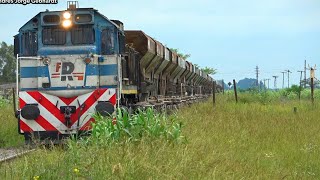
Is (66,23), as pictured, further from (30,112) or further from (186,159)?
(186,159)

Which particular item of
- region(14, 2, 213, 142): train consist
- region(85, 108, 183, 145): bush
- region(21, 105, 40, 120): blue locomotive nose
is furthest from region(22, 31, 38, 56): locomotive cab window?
region(85, 108, 183, 145): bush

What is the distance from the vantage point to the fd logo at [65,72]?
9164mm

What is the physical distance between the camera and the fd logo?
916 cm

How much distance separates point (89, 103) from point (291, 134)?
4.48m

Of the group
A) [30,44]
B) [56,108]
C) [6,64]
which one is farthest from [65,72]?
[6,64]

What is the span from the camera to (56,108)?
8.98 m

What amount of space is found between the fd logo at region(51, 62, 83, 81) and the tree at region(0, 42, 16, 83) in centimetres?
6142

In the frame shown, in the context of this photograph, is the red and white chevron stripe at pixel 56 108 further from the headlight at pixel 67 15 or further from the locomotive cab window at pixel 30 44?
the headlight at pixel 67 15

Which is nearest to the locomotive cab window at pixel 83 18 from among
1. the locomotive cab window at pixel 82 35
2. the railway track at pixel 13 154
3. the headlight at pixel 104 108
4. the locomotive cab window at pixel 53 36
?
the locomotive cab window at pixel 82 35

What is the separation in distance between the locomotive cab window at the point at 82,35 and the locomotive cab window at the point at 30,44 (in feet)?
2.71

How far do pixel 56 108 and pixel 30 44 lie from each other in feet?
5.38

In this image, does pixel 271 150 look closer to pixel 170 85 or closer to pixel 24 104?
pixel 24 104

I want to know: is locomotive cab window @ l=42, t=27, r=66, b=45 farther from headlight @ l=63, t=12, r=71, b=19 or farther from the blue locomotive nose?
the blue locomotive nose

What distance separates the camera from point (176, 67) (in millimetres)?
20109
